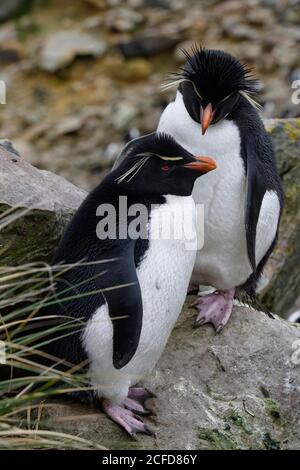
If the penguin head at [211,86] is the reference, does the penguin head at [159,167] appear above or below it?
below

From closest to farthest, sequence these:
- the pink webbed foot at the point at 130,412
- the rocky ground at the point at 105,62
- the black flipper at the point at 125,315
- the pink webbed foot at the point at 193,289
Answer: the black flipper at the point at 125,315, the pink webbed foot at the point at 130,412, the pink webbed foot at the point at 193,289, the rocky ground at the point at 105,62

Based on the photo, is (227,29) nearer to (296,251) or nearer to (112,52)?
(112,52)

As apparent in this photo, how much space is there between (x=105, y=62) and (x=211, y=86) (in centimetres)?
911

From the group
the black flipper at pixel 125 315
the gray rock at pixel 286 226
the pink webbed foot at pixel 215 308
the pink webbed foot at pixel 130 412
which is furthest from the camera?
the gray rock at pixel 286 226

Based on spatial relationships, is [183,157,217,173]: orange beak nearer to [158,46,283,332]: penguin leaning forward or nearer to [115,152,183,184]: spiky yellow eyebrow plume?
[115,152,183,184]: spiky yellow eyebrow plume

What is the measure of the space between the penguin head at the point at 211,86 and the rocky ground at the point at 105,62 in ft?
23.5

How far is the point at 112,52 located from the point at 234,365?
9.47 meters

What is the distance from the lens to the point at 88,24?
13.6 meters

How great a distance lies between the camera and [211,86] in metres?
4.16

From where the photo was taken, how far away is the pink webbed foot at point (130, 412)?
376 centimetres

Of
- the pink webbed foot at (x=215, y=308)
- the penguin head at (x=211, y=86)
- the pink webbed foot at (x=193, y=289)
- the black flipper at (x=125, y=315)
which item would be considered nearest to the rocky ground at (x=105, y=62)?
the pink webbed foot at (x=193, y=289)

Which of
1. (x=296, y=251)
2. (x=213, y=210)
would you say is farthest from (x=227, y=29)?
(x=213, y=210)

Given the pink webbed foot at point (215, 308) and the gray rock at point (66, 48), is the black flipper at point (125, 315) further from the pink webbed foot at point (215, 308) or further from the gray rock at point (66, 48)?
the gray rock at point (66, 48)

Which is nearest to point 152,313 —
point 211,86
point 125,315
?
point 125,315
